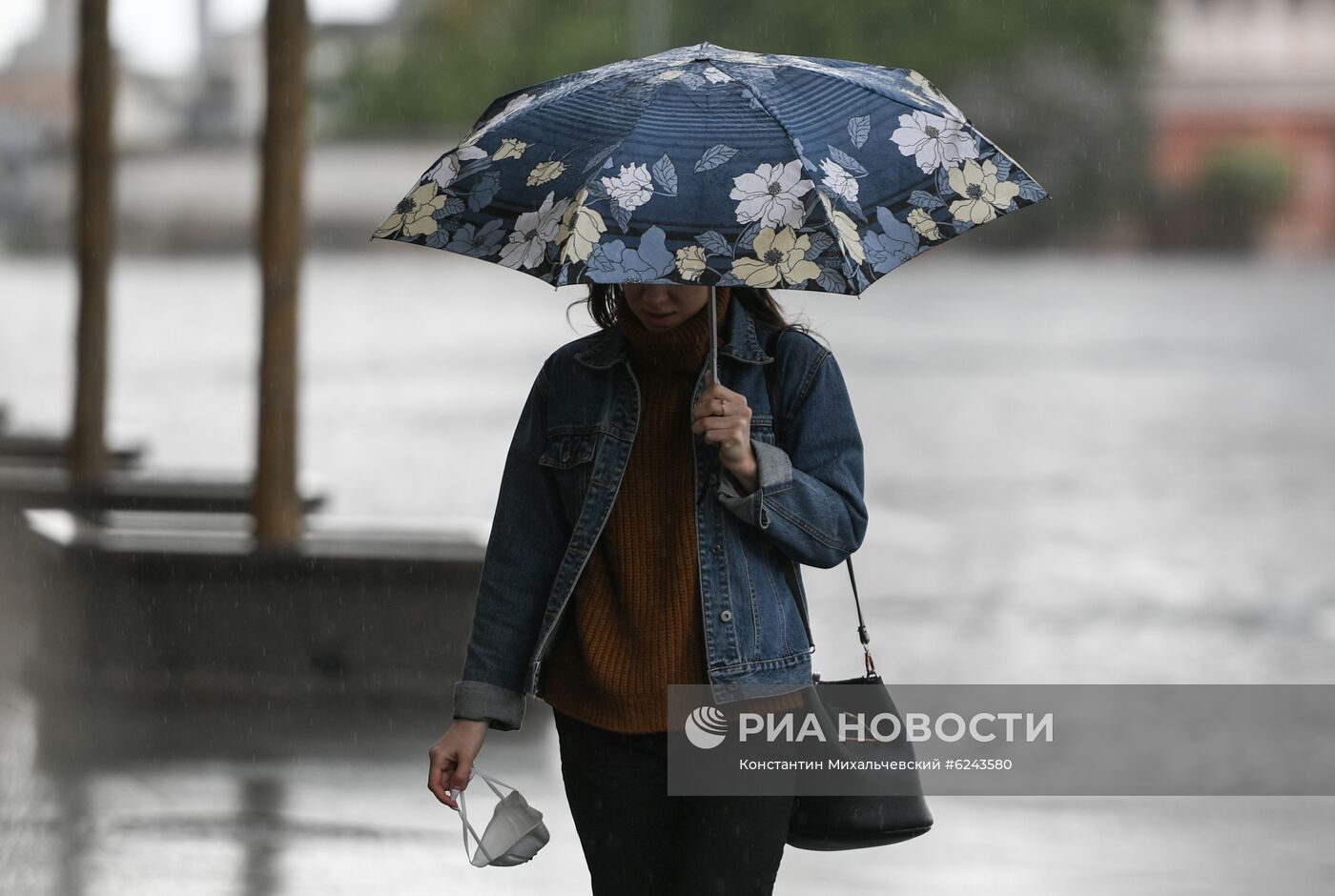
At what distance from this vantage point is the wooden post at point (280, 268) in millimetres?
7383

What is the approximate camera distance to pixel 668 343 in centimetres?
311

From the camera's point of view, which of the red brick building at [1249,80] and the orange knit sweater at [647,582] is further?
the red brick building at [1249,80]

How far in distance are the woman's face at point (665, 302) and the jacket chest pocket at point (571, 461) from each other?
198 mm

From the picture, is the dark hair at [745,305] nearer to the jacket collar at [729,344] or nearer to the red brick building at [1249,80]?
the jacket collar at [729,344]

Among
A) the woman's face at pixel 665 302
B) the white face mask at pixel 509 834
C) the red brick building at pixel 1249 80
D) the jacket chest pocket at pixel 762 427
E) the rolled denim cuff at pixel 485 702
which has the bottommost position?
the red brick building at pixel 1249 80

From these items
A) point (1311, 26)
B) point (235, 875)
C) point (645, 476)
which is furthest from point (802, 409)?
point (1311, 26)

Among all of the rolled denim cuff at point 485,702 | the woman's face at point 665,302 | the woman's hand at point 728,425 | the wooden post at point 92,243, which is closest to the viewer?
the woman's hand at point 728,425

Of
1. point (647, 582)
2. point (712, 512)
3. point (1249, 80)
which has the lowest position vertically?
point (1249, 80)

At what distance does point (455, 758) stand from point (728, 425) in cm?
70

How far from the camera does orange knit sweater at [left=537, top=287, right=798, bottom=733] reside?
119 inches

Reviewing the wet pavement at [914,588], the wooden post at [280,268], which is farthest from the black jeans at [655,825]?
the wooden post at [280,268]

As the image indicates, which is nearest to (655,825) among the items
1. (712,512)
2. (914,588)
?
(712,512)

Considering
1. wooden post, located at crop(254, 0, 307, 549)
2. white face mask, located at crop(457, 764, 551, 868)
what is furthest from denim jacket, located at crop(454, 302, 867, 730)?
wooden post, located at crop(254, 0, 307, 549)

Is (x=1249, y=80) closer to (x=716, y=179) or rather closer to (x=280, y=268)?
(x=280, y=268)
